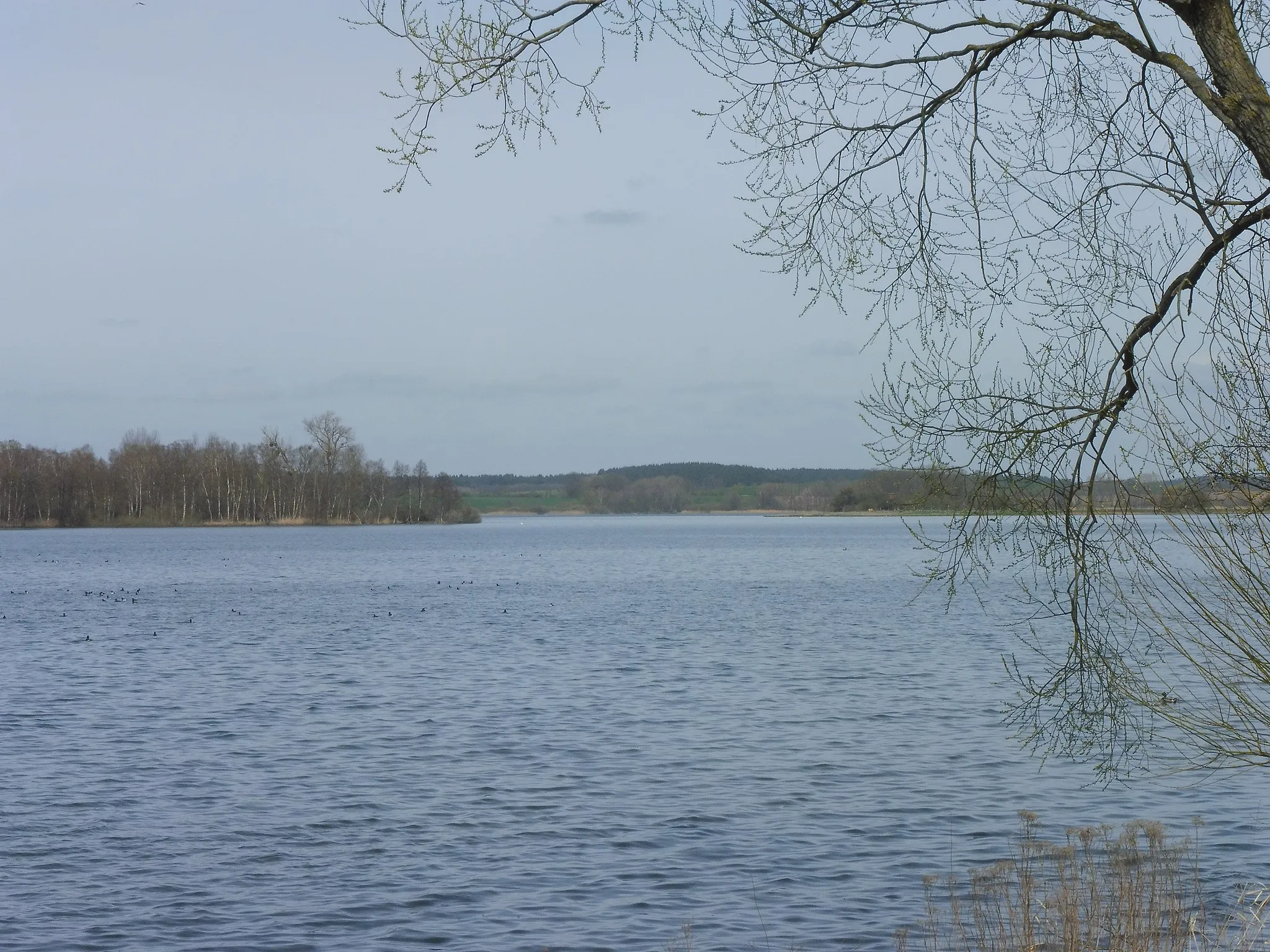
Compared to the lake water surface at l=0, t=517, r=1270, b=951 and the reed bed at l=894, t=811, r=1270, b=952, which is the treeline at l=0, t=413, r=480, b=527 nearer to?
the lake water surface at l=0, t=517, r=1270, b=951

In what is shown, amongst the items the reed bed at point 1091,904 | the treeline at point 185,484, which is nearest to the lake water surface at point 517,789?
the reed bed at point 1091,904

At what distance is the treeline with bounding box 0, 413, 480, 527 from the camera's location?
145000mm

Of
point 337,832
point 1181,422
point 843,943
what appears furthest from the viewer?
point 337,832

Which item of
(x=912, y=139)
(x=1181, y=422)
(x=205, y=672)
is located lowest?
(x=205, y=672)

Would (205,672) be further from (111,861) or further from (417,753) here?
(111,861)

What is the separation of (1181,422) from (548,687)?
1888 centimetres

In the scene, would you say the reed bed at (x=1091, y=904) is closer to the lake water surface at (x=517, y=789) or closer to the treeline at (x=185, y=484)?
the lake water surface at (x=517, y=789)

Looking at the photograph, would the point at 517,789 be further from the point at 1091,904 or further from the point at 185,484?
the point at 185,484

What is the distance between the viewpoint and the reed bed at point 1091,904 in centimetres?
825

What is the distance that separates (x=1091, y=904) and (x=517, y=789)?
321 inches

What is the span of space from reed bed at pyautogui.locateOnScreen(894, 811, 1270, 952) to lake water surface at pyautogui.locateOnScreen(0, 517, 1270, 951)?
0.48 metres

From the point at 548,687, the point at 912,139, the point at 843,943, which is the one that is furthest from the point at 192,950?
the point at 548,687

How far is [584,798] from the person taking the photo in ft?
48.7

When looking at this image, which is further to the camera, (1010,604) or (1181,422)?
(1010,604)
